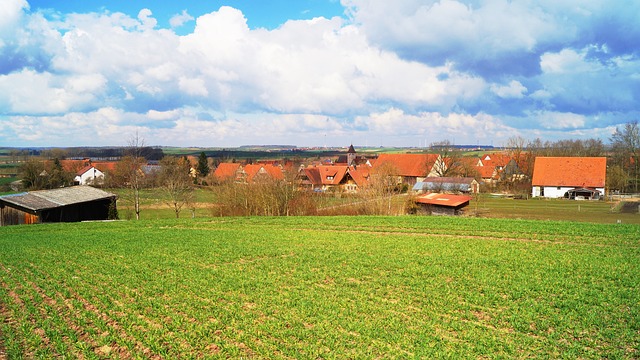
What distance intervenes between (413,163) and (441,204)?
47.1 meters

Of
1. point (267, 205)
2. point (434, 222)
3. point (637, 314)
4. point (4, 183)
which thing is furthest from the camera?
point (4, 183)

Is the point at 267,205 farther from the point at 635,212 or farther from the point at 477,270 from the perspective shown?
the point at 635,212

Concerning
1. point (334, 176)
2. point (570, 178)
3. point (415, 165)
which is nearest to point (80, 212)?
point (334, 176)

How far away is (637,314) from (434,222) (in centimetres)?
1684

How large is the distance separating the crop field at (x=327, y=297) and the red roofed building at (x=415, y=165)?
60.3 m

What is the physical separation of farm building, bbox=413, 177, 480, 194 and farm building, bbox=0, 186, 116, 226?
43037mm

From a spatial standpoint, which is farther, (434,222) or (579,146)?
(579,146)

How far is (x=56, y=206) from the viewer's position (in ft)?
110

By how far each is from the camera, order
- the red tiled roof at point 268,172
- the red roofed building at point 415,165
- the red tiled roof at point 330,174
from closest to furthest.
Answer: the red tiled roof at point 268,172, the red tiled roof at point 330,174, the red roofed building at point 415,165

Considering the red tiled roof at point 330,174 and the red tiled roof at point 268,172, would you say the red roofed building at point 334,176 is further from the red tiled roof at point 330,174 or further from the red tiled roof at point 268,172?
the red tiled roof at point 268,172

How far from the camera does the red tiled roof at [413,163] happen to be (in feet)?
273

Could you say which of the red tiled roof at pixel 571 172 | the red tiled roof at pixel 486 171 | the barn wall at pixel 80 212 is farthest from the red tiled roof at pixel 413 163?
the barn wall at pixel 80 212

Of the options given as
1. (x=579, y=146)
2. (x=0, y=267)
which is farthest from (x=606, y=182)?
(x=0, y=267)

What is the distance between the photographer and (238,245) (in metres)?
20.7
